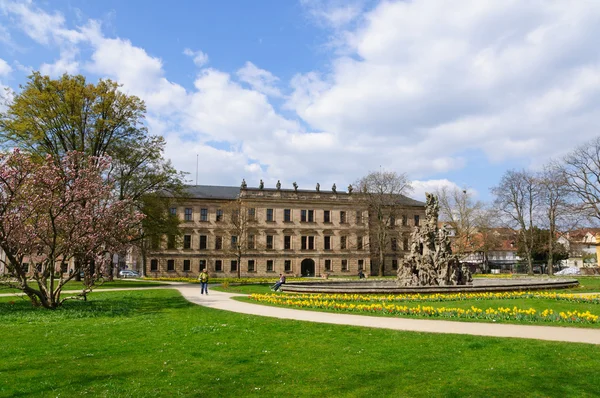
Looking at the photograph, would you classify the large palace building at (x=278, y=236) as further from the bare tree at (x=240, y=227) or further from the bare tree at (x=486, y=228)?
the bare tree at (x=486, y=228)

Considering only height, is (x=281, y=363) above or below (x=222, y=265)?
above

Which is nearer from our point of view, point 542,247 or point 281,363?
point 281,363

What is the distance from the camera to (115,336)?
1104 centimetres

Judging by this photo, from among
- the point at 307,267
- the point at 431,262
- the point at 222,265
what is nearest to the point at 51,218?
the point at 431,262

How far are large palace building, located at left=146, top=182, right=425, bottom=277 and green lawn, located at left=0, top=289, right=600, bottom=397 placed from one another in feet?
153

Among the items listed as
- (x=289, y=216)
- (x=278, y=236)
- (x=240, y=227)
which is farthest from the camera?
(x=289, y=216)

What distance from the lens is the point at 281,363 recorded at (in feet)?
26.4

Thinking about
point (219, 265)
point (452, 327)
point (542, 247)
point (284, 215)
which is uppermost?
point (284, 215)

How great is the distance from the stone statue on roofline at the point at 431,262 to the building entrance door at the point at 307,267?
1499 inches

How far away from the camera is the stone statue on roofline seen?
80.6 ft

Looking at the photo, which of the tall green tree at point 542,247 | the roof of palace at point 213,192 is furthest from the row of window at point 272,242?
the tall green tree at point 542,247

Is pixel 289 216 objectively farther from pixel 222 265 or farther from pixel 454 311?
pixel 454 311

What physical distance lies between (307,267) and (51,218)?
4974 centimetres

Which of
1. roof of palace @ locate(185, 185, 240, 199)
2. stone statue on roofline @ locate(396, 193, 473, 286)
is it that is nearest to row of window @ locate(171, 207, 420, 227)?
roof of palace @ locate(185, 185, 240, 199)
